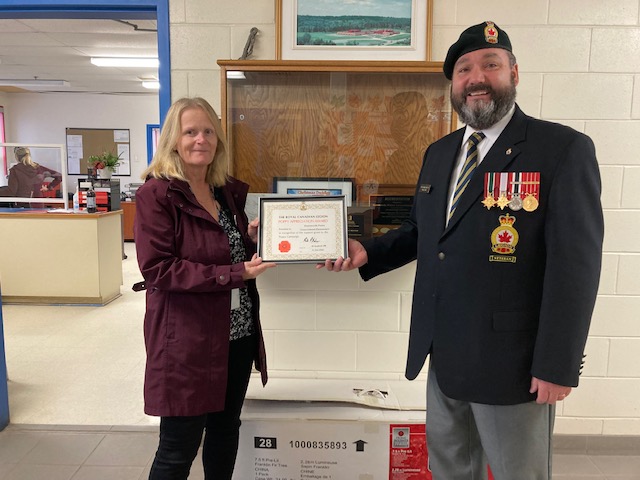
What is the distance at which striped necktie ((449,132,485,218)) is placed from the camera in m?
1.44

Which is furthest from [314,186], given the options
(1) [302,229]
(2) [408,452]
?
(2) [408,452]

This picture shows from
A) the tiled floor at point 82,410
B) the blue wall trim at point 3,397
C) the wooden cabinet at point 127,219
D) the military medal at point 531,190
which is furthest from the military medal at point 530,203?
the wooden cabinet at point 127,219

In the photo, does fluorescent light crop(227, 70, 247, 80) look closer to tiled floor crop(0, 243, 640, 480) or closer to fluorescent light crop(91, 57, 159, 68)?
tiled floor crop(0, 243, 640, 480)

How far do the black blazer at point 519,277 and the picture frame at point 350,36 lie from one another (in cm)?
93

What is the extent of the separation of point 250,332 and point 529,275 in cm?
96

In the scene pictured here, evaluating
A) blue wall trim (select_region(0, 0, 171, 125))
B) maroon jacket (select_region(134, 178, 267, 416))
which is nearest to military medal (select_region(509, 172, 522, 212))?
maroon jacket (select_region(134, 178, 267, 416))

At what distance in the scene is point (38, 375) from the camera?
336 cm

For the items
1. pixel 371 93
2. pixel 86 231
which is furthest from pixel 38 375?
pixel 371 93

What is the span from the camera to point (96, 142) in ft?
32.3

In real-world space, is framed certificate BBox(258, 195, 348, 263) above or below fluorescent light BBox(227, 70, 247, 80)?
below

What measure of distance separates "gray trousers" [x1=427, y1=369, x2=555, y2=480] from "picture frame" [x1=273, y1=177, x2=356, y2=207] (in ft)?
3.24

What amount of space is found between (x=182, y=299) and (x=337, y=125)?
113 cm

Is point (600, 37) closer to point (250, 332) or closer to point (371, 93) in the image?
point (371, 93)

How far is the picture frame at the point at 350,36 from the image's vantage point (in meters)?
2.18
